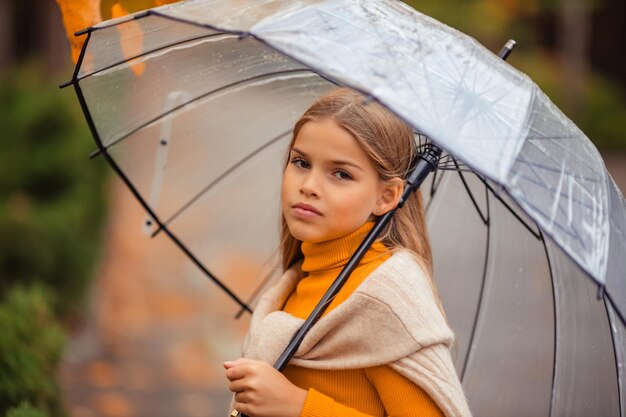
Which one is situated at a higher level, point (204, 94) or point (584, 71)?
point (584, 71)

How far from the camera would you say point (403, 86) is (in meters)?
2.32

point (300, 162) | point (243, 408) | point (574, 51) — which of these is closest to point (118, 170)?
point (300, 162)

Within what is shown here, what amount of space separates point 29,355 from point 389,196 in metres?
1.58

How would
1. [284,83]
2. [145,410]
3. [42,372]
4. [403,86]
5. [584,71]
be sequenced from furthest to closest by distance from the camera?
[584,71] → [145,410] → [42,372] → [284,83] → [403,86]

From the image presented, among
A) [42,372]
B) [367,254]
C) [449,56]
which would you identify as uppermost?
[449,56]

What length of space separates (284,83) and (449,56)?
90cm

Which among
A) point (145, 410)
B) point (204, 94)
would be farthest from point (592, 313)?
point (145, 410)

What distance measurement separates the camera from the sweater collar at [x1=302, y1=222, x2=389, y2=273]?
2729mm

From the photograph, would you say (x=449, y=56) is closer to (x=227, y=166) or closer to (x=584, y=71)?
(x=227, y=166)

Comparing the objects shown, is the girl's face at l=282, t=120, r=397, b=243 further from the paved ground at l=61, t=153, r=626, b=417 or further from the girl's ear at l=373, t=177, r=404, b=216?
the paved ground at l=61, t=153, r=626, b=417

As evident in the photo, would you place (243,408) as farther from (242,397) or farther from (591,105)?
(591,105)

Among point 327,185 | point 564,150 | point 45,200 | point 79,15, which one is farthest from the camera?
point 45,200

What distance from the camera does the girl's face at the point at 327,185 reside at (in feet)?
8.59

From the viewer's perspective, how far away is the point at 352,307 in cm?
255
